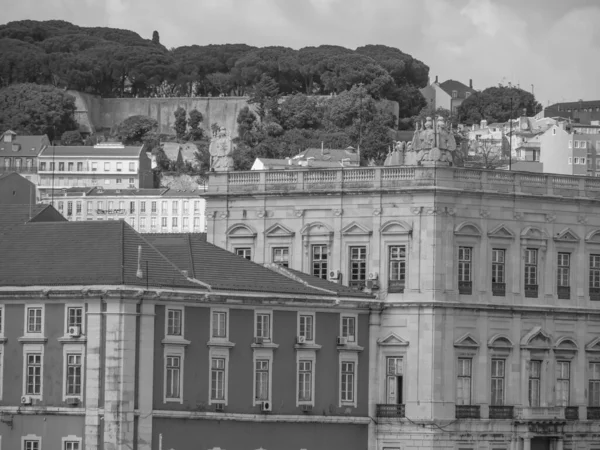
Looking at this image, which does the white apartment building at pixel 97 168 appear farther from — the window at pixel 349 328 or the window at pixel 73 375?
the window at pixel 73 375

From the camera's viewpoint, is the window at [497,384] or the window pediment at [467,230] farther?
the window at [497,384]

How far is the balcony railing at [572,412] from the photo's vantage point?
7625cm

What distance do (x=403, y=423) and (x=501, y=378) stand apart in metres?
4.10

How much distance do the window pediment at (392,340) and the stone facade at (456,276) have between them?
0.05 m

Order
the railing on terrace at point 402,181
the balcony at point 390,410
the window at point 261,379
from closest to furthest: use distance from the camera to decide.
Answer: the window at point 261,379
the balcony at point 390,410
the railing on terrace at point 402,181

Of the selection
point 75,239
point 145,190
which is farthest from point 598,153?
point 75,239

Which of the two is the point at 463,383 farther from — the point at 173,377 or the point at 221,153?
the point at 221,153

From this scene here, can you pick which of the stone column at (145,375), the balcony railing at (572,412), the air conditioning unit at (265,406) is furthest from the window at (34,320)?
the balcony railing at (572,412)

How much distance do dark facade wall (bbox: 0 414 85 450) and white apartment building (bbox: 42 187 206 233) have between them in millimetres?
100765

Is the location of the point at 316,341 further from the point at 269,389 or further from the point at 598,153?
the point at 598,153

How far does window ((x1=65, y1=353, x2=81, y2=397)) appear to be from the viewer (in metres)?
65.1

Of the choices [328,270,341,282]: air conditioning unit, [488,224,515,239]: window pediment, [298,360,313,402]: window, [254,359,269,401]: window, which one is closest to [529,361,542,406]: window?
[488,224,515,239]: window pediment

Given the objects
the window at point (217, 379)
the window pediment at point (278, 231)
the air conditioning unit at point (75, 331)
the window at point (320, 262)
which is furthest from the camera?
the window pediment at point (278, 231)

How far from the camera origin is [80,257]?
6719cm
